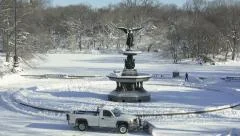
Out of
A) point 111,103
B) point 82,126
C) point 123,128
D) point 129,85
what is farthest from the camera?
point 129,85

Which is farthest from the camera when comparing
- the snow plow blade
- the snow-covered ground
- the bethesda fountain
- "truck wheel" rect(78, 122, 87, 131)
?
the bethesda fountain

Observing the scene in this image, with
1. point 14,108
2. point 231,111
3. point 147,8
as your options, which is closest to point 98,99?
point 14,108

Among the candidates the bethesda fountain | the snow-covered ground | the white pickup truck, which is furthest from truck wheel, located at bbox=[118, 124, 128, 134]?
the bethesda fountain

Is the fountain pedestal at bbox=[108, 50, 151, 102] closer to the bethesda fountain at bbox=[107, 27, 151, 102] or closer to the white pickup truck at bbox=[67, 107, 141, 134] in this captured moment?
the bethesda fountain at bbox=[107, 27, 151, 102]

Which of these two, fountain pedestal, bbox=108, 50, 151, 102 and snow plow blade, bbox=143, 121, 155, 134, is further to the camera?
fountain pedestal, bbox=108, 50, 151, 102

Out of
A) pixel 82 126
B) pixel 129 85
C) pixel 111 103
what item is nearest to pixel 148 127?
pixel 82 126

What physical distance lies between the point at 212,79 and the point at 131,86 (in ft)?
62.7

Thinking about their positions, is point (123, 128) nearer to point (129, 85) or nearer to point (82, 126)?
point (82, 126)

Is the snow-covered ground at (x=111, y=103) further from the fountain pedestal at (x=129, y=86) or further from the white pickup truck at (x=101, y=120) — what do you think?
the fountain pedestal at (x=129, y=86)

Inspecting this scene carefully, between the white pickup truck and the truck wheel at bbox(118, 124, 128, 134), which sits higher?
the white pickup truck

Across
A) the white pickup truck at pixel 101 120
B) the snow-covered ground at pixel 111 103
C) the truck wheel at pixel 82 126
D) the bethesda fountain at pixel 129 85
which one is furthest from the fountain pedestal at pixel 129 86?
the truck wheel at pixel 82 126

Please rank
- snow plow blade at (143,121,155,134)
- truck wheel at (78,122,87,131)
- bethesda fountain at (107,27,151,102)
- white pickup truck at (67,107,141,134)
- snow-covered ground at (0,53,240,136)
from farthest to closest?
1. bethesda fountain at (107,27,151,102)
2. snow-covered ground at (0,53,240,136)
3. truck wheel at (78,122,87,131)
4. white pickup truck at (67,107,141,134)
5. snow plow blade at (143,121,155,134)

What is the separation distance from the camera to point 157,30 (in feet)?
481

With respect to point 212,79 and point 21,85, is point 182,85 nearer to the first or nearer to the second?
point 212,79
